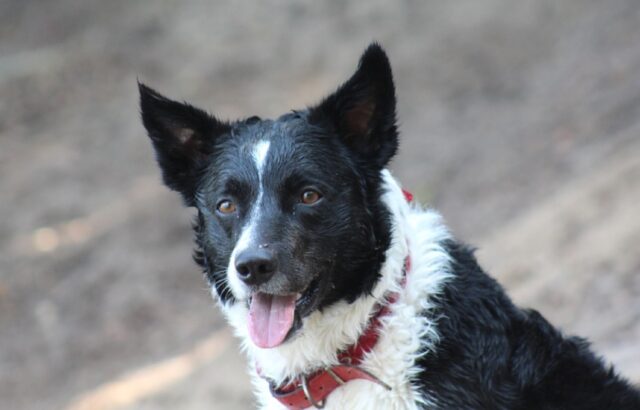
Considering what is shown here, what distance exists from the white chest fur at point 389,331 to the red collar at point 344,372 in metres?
0.02

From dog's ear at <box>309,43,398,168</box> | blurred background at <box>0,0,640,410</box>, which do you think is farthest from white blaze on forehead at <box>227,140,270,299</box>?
blurred background at <box>0,0,640,410</box>

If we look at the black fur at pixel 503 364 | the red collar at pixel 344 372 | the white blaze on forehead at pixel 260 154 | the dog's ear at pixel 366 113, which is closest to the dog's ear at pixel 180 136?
the white blaze on forehead at pixel 260 154

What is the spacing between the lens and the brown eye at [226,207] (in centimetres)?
398

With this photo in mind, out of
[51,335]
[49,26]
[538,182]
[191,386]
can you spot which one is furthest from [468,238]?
[49,26]

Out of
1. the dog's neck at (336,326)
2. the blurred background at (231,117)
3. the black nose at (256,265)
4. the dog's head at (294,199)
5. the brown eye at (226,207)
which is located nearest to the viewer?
the black nose at (256,265)

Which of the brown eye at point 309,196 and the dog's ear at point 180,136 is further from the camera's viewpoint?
the dog's ear at point 180,136

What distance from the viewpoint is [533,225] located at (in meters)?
8.85

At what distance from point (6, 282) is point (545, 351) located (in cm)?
915

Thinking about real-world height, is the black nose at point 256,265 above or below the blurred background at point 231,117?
below

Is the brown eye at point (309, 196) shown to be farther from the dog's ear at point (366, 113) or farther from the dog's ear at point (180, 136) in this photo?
the dog's ear at point (180, 136)

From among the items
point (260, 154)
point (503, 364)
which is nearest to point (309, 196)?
point (260, 154)

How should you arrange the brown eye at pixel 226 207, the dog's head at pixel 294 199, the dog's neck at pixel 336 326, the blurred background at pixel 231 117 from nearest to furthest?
the dog's head at pixel 294 199 → the dog's neck at pixel 336 326 → the brown eye at pixel 226 207 → the blurred background at pixel 231 117

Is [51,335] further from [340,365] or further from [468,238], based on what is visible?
[340,365]

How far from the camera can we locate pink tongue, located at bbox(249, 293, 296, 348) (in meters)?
3.70
